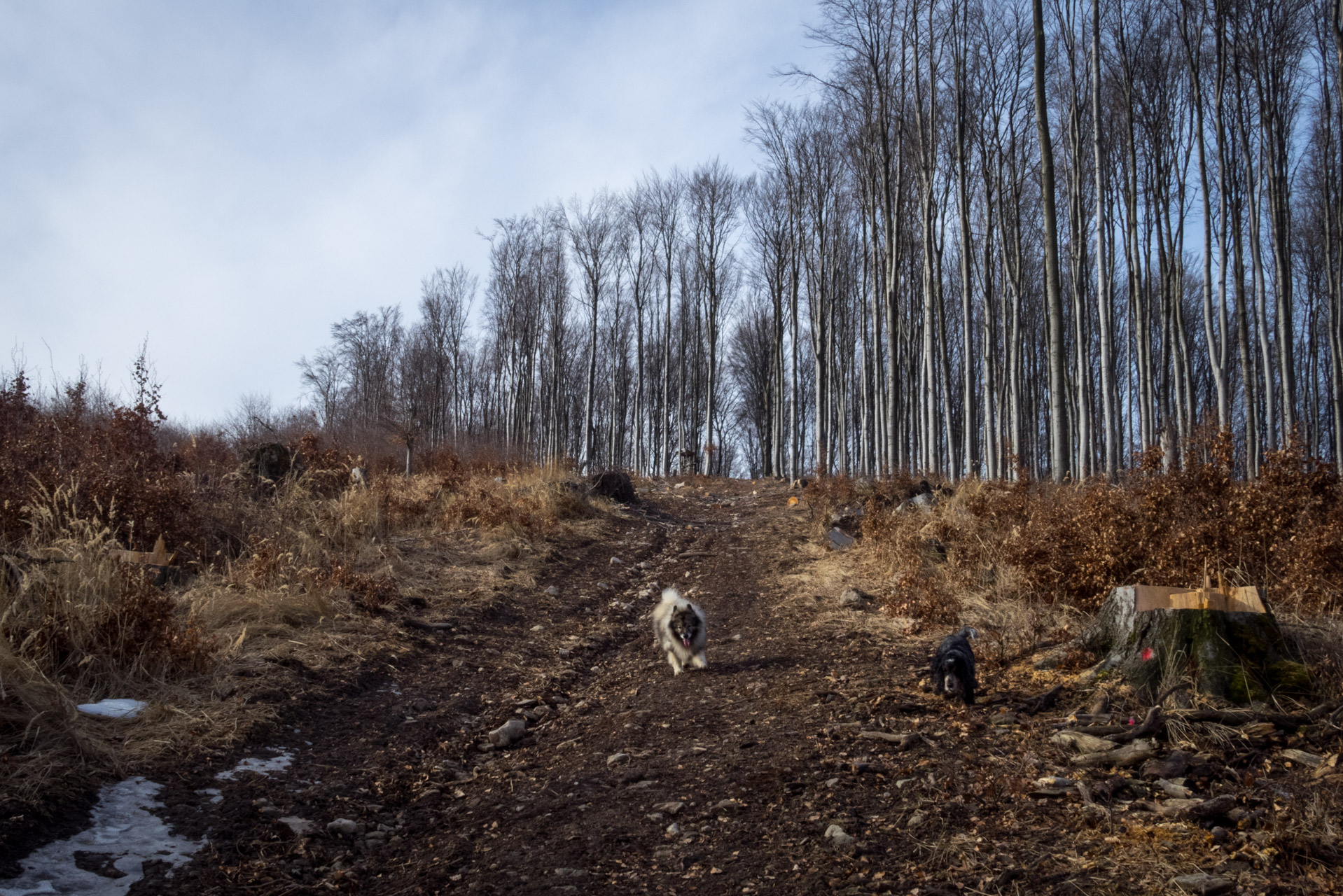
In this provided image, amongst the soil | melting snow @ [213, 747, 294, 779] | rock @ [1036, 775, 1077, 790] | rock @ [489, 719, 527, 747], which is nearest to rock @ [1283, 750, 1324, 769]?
the soil

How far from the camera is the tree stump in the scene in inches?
161

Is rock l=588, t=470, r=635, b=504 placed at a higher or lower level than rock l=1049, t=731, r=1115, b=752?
higher

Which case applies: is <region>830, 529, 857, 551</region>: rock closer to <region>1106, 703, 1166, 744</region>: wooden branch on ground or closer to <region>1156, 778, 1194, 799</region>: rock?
<region>1106, 703, 1166, 744</region>: wooden branch on ground

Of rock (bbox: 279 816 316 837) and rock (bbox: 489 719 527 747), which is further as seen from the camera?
rock (bbox: 489 719 527 747)

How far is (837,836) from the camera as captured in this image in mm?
3262

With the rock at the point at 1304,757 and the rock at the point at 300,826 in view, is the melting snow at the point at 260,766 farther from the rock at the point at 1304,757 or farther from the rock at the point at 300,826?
the rock at the point at 1304,757

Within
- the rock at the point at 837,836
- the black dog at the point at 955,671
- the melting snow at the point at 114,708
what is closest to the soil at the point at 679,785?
the rock at the point at 837,836

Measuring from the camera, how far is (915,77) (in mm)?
15891

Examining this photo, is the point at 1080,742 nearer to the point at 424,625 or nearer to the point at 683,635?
the point at 683,635

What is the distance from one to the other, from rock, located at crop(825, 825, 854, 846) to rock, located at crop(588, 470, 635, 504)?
1340 centimetres

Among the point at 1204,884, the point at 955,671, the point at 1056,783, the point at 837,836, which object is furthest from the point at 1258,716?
the point at 837,836

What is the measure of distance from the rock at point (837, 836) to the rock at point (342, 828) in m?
2.31

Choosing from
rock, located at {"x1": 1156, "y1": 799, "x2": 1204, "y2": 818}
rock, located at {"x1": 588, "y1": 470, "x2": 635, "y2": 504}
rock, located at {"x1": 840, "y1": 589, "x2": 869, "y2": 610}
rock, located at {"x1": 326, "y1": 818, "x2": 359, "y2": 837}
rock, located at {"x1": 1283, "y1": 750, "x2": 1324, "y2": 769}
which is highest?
rock, located at {"x1": 588, "y1": 470, "x2": 635, "y2": 504}

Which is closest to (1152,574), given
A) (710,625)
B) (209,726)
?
(710,625)
